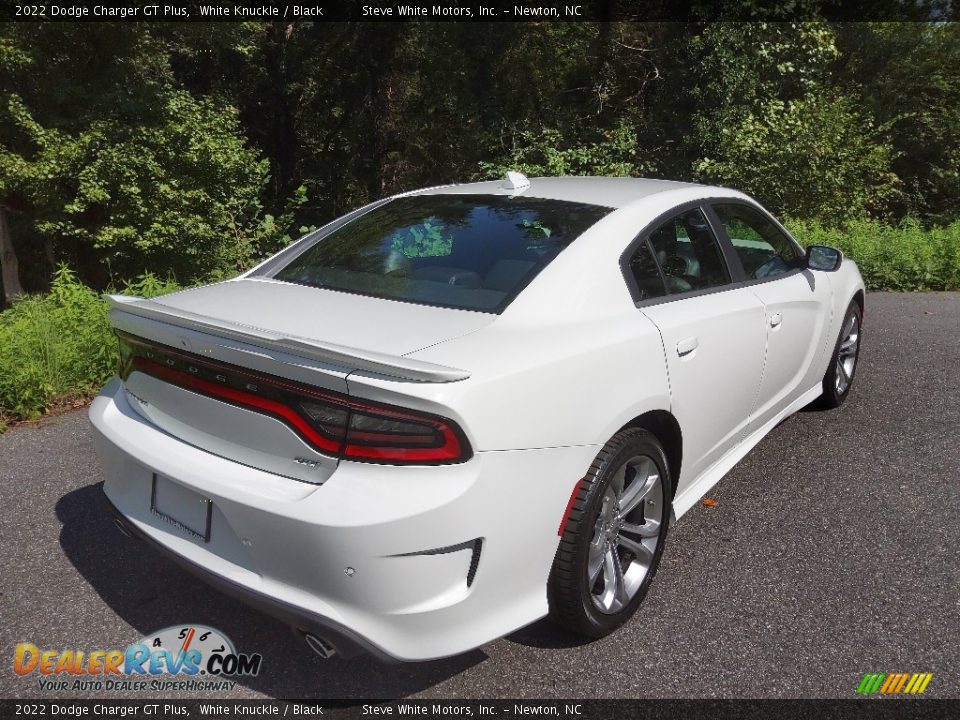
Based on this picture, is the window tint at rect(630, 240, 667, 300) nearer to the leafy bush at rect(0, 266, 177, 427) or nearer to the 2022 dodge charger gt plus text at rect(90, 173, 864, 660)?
the 2022 dodge charger gt plus text at rect(90, 173, 864, 660)

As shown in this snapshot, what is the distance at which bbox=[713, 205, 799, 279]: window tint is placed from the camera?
12.4 feet

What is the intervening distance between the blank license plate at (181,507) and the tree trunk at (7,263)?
52.1ft

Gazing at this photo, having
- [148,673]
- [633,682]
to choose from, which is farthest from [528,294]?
[148,673]

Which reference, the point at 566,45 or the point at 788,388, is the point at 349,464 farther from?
the point at 566,45

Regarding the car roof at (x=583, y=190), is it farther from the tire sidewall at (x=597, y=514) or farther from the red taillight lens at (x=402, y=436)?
the red taillight lens at (x=402, y=436)

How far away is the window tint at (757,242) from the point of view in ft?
12.4

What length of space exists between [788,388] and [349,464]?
282 cm

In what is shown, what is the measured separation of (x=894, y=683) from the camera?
2.48 metres

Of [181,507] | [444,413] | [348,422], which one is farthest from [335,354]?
[181,507]

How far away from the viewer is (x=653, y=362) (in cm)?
274

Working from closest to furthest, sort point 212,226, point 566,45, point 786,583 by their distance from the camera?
point 786,583
point 212,226
point 566,45

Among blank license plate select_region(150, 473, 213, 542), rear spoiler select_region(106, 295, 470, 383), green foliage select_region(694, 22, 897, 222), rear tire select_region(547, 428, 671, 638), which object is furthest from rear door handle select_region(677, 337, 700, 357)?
green foliage select_region(694, 22, 897, 222)

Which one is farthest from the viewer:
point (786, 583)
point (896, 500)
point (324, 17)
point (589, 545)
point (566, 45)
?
point (324, 17)

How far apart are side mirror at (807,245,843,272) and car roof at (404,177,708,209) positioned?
89cm
